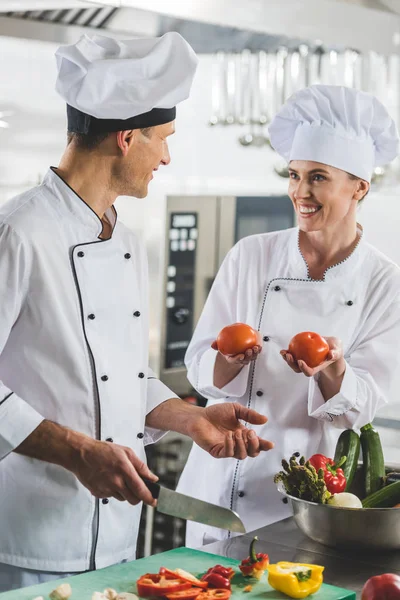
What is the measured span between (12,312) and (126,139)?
40 cm

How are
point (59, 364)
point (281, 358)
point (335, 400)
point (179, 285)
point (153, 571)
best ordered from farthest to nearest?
point (179, 285) → point (281, 358) → point (335, 400) → point (59, 364) → point (153, 571)

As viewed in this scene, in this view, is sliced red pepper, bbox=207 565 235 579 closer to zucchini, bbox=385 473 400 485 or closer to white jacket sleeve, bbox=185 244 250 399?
zucchini, bbox=385 473 400 485

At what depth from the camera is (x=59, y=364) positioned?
1690 mm

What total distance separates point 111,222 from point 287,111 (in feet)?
2.30

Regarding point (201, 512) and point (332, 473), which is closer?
point (201, 512)

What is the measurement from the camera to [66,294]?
171cm

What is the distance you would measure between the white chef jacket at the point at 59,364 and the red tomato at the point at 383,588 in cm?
57

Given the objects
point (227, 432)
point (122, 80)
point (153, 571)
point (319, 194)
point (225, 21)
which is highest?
point (225, 21)

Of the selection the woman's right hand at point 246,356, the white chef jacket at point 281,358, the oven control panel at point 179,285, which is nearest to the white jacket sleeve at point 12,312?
the woman's right hand at point 246,356

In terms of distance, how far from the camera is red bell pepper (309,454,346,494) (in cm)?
177

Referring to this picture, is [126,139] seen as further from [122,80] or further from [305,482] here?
[305,482]

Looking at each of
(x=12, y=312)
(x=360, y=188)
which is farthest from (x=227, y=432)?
(x=360, y=188)

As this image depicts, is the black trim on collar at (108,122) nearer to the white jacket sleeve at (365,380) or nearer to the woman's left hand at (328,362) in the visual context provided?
the woman's left hand at (328,362)

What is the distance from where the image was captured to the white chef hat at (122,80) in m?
1.71
